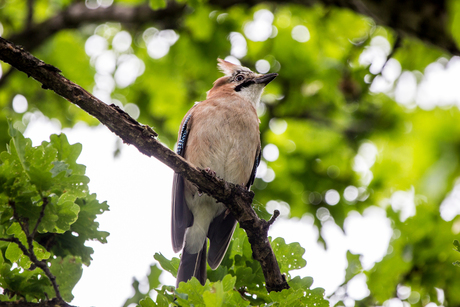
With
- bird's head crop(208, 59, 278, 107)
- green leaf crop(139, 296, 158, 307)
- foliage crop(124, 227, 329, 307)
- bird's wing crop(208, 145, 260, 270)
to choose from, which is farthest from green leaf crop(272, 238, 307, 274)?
bird's head crop(208, 59, 278, 107)

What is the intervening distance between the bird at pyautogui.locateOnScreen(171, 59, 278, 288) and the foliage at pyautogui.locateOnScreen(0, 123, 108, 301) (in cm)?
220

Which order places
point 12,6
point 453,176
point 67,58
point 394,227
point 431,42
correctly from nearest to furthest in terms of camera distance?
1. point 453,176
2. point 431,42
3. point 394,227
4. point 67,58
5. point 12,6

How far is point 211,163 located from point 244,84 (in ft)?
7.12

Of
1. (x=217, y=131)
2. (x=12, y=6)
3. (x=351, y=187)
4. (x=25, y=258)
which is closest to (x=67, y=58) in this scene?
(x=12, y=6)

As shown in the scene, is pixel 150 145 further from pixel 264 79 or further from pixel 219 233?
pixel 264 79

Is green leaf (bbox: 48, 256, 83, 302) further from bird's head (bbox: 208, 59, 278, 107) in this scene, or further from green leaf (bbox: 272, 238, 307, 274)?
bird's head (bbox: 208, 59, 278, 107)

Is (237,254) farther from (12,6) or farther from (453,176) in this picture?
(12,6)

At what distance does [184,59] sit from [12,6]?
15.9 feet

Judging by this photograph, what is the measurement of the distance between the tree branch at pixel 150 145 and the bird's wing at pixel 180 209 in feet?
6.91

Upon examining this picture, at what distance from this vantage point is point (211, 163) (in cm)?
637

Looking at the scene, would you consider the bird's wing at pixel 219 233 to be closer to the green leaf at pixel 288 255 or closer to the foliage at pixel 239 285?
the foliage at pixel 239 285

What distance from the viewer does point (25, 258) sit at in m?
3.57

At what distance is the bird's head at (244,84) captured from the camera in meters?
7.79

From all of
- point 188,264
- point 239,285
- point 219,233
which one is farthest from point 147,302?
point 219,233
